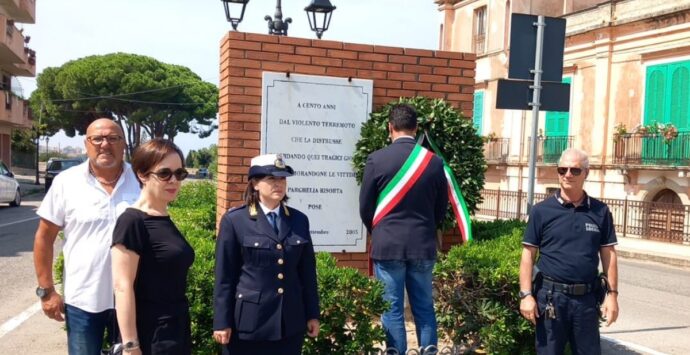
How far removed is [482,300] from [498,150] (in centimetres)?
2305

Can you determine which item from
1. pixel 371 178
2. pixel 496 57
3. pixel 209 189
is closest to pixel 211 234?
pixel 371 178

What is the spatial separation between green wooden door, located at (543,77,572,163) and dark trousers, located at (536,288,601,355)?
20.8 metres

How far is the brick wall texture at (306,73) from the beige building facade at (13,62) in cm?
2680

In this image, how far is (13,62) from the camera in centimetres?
3459

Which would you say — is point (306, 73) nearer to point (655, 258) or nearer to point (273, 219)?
point (273, 219)

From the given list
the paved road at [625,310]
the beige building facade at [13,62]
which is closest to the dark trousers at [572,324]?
the paved road at [625,310]

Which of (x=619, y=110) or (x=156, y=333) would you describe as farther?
(x=619, y=110)

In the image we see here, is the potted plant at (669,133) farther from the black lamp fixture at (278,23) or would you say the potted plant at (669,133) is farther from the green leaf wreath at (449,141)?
the green leaf wreath at (449,141)

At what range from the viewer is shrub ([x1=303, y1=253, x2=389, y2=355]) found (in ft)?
13.4

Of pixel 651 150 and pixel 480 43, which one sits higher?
pixel 480 43

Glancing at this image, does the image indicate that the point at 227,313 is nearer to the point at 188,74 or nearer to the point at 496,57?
the point at 496,57

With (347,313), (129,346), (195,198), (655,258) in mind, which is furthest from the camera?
(655,258)

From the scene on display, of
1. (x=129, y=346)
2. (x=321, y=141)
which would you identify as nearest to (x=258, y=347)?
(x=129, y=346)

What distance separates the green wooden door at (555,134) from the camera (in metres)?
23.8
